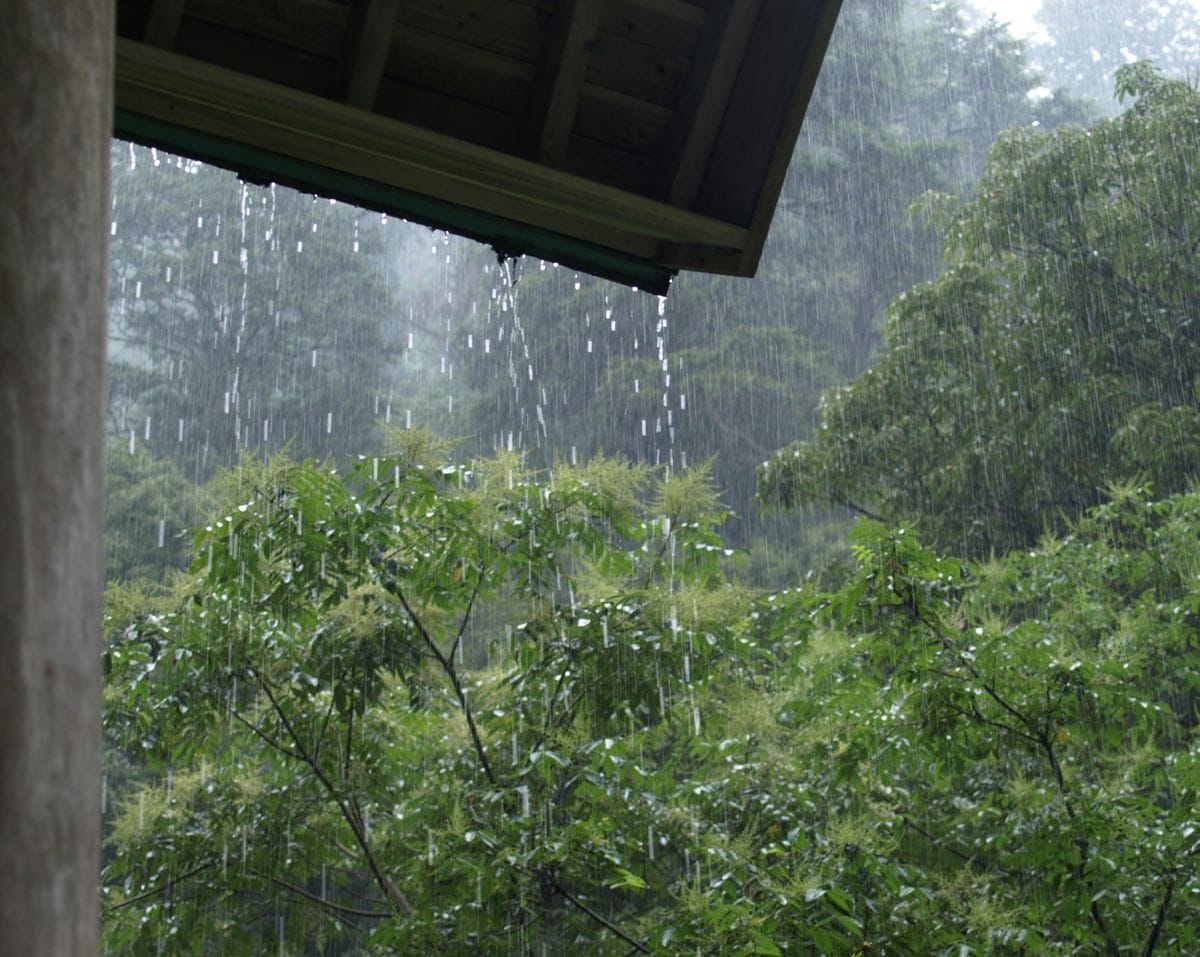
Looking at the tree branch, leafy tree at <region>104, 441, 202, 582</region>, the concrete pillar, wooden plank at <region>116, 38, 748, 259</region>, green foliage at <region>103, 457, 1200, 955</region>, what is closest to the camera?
the concrete pillar

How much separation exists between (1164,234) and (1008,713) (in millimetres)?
4506

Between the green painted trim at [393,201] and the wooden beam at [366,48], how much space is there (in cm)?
12

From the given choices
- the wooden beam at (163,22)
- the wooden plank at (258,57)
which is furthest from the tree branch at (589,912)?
the wooden beam at (163,22)

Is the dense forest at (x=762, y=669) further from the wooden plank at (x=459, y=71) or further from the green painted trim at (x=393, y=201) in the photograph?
the wooden plank at (x=459, y=71)

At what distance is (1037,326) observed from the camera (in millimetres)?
7113

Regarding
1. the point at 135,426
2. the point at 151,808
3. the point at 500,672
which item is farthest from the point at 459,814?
the point at 135,426

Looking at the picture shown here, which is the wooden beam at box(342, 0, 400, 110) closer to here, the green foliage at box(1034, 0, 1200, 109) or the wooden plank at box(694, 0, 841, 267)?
the wooden plank at box(694, 0, 841, 267)

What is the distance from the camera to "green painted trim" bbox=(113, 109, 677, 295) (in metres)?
1.53

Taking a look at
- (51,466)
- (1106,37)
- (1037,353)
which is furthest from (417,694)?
(1106,37)

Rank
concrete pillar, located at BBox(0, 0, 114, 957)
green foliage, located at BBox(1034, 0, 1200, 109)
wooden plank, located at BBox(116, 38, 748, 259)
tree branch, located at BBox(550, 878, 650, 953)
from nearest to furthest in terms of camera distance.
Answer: concrete pillar, located at BBox(0, 0, 114, 957) < wooden plank, located at BBox(116, 38, 748, 259) < tree branch, located at BBox(550, 878, 650, 953) < green foliage, located at BBox(1034, 0, 1200, 109)

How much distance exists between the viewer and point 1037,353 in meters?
7.11

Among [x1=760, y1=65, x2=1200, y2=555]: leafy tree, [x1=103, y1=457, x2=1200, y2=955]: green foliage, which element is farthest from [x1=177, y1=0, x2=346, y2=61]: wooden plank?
[x1=760, y1=65, x2=1200, y2=555]: leafy tree

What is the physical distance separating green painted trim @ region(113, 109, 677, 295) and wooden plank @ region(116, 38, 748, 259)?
11mm

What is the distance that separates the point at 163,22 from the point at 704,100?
62 cm
